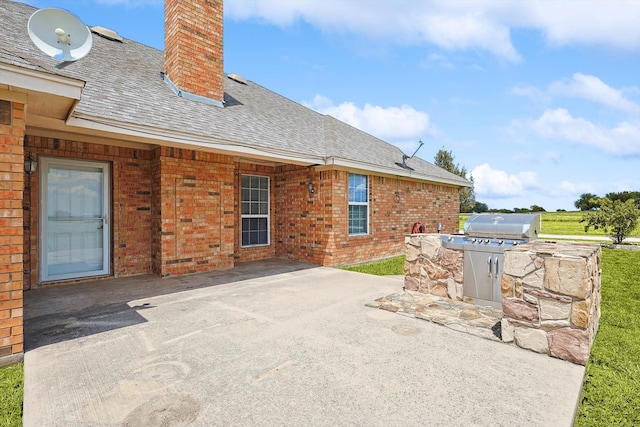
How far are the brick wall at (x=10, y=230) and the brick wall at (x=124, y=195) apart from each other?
3.53 meters

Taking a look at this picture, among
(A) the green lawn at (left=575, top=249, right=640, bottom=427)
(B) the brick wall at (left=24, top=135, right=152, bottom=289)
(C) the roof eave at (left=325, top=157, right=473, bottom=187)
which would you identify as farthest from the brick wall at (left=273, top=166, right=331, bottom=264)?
(A) the green lawn at (left=575, top=249, right=640, bottom=427)

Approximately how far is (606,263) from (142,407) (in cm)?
1186

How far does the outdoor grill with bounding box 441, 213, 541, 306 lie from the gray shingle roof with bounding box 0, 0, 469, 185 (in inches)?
171

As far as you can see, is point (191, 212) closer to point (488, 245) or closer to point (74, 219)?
point (74, 219)

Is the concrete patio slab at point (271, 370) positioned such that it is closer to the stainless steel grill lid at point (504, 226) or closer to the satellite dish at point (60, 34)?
the stainless steel grill lid at point (504, 226)

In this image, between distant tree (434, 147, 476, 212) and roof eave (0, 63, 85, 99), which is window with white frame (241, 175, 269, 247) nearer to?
roof eave (0, 63, 85, 99)

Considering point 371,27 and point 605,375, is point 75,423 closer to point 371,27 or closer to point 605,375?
point 605,375

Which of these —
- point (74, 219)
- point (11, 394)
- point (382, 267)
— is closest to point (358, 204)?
point (382, 267)

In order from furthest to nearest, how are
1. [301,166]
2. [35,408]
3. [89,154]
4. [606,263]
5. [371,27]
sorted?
1. [301,166]
2. [606,263]
3. [371,27]
4. [89,154]
5. [35,408]

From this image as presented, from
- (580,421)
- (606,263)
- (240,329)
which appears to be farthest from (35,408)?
(606,263)

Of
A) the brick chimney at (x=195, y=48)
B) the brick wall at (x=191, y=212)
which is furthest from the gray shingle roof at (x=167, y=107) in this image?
the brick wall at (x=191, y=212)

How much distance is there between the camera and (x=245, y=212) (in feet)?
31.6

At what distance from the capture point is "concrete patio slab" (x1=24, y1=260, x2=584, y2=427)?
7.74 ft

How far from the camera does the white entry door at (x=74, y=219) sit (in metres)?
6.30
